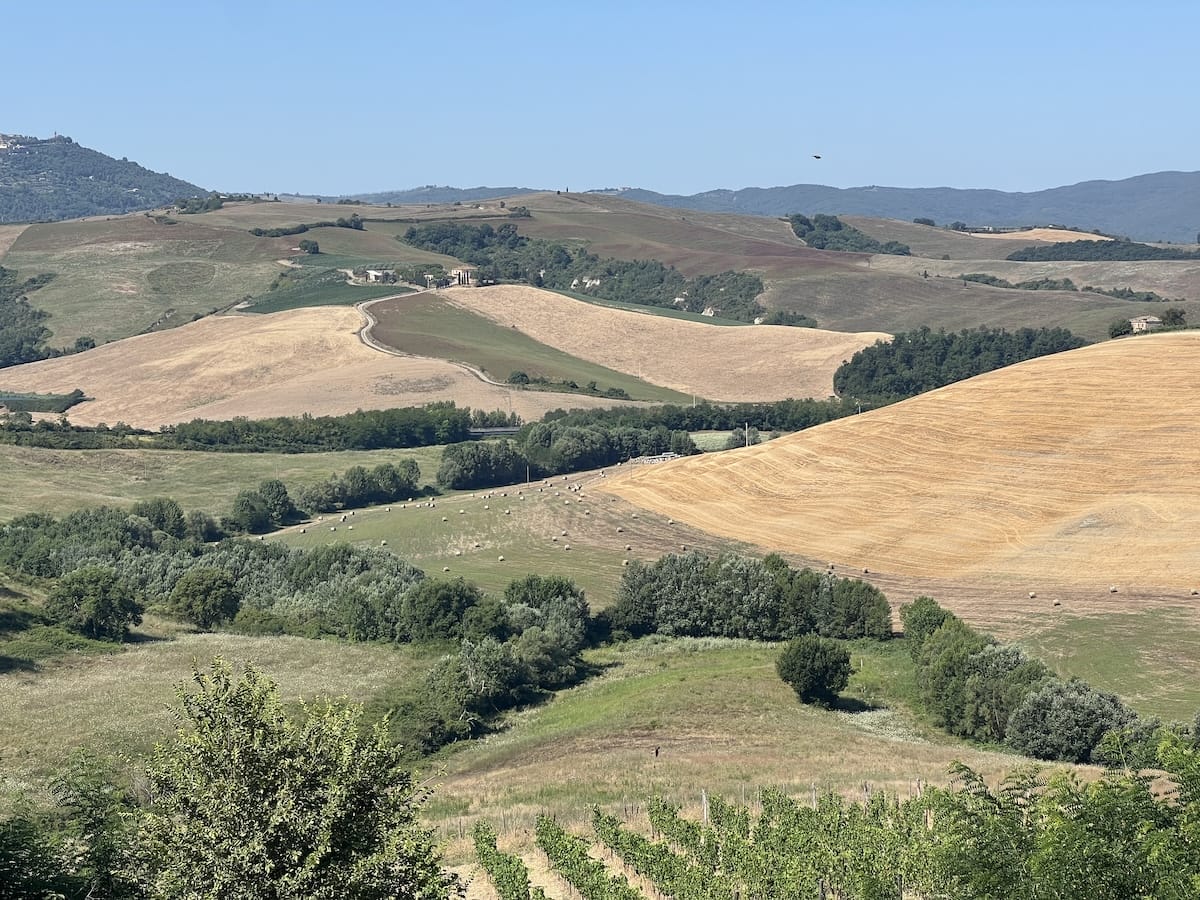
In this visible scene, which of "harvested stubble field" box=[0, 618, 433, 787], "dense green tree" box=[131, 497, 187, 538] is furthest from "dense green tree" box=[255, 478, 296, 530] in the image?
"harvested stubble field" box=[0, 618, 433, 787]

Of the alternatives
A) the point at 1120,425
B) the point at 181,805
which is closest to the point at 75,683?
the point at 181,805

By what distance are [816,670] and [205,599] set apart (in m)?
41.3

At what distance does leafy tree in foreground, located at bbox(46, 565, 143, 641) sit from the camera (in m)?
78.6

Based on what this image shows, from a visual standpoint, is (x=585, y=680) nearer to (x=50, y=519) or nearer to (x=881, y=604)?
(x=881, y=604)

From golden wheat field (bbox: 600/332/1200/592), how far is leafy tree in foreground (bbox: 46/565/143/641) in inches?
1731

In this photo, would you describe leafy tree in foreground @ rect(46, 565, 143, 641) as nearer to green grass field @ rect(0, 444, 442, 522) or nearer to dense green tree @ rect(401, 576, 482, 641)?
dense green tree @ rect(401, 576, 482, 641)

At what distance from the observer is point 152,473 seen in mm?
139625

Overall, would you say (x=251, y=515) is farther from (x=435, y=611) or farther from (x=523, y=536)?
(x=435, y=611)

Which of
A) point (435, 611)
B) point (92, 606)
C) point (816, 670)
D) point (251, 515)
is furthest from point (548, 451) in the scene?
point (816, 670)

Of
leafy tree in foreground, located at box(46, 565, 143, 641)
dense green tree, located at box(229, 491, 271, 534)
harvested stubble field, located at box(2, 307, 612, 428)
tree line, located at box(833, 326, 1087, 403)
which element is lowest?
dense green tree, located at box(229, 491, 271, 534)

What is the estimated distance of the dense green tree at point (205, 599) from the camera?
87.5 metres

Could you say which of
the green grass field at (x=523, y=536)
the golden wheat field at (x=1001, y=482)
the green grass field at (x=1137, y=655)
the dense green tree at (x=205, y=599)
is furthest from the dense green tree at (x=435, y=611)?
the green grass field at (x=1137, y=655)

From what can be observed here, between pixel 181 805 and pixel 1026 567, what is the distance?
239 feet

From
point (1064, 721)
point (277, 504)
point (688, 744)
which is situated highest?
point (1064, 721)
